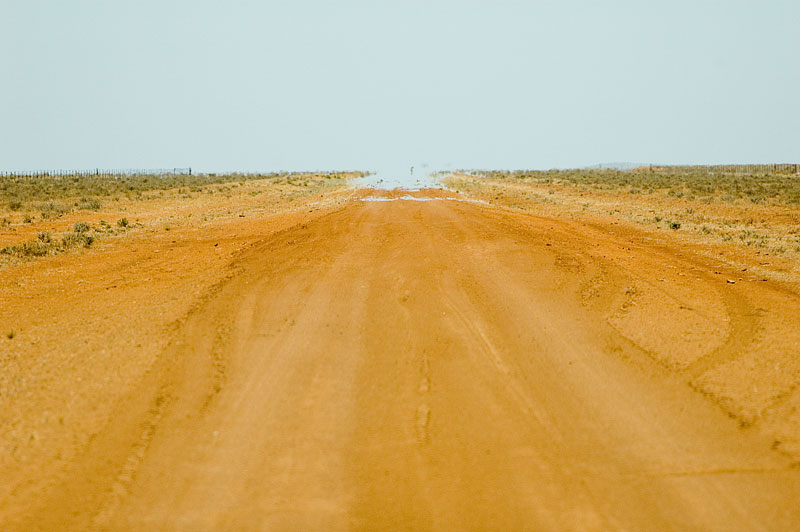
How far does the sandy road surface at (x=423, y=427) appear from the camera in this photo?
407 centimetres

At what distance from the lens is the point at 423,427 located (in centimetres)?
504

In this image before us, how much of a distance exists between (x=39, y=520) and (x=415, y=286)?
568cm

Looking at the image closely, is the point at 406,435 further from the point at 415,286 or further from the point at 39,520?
the point at 415,286

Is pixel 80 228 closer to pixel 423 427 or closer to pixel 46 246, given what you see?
pixel 46 246

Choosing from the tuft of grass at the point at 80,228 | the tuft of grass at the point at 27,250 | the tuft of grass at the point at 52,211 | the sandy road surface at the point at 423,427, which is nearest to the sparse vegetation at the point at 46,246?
the tuft of grass at the point at 27,250

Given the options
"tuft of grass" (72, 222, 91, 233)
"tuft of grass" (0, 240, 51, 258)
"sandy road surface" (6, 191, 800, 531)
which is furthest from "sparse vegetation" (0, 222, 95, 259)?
"sandy road surface" (6, 191, 800, 531)

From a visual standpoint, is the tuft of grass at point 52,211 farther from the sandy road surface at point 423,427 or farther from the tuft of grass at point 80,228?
the sandy road surface at point 423,427

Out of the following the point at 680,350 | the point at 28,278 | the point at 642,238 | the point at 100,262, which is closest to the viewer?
the point at 680,350

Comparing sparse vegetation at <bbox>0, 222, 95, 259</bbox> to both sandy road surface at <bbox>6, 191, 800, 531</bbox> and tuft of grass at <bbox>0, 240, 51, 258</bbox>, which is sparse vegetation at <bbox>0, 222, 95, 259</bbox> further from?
sandy road surface at <bbox>6, 191, 800, 531</bbox>

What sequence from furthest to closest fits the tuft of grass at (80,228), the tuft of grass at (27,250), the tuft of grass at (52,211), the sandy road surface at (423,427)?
the tuft of grass at (52,211) → the tuft of grass at (80,228) → the tuft of grass at (27,250) → the sandy road surface at (423,427)

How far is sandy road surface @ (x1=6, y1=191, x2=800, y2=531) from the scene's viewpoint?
160 inches

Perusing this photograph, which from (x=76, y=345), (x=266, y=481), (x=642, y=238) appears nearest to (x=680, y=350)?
(x=266, y=481)

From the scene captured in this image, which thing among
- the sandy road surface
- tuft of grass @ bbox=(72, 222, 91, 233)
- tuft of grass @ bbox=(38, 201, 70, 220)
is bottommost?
the sandy road surface

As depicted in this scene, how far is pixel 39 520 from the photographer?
3.98 meters
